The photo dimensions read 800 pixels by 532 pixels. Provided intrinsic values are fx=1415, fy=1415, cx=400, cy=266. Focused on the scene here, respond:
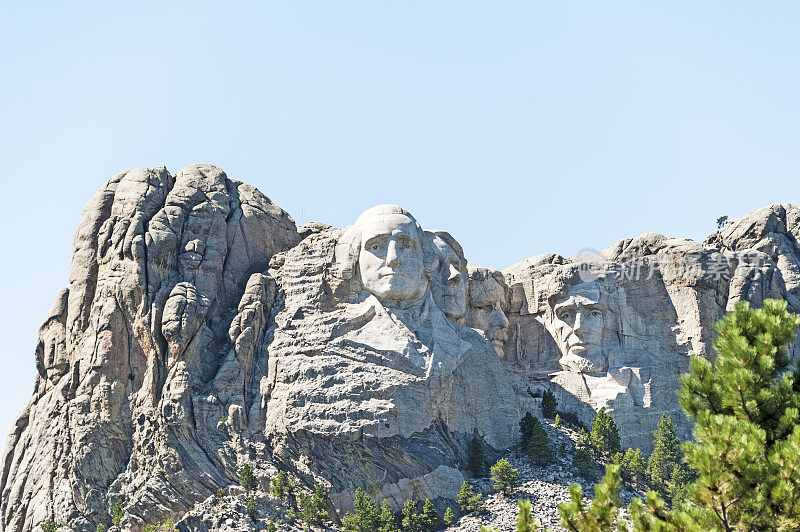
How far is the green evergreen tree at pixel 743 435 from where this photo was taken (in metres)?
31.9

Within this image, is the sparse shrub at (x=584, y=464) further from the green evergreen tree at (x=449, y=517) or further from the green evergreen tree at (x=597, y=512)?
the green evergreen tree at (x=597, y=512)

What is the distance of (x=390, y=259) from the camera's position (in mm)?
58625

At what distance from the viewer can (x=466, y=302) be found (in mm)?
65250

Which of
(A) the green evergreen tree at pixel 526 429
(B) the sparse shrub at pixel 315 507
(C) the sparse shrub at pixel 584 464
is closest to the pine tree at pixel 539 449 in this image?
(A) the green evergreen tree at pixel 526 429

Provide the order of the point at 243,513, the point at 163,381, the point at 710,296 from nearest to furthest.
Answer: the point at 243,513, the point at 163,381, the point at 710,296

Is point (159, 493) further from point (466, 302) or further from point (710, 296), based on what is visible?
point (710, 296)

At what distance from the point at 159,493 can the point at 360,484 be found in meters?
8.00

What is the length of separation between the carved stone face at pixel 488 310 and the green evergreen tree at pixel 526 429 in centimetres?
711

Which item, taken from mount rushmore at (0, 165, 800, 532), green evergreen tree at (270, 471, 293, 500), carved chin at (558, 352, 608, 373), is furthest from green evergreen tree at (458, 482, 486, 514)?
carved chin at (558, 352, 608, 373)

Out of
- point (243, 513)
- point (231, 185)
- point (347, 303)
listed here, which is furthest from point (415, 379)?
point (231, 185)

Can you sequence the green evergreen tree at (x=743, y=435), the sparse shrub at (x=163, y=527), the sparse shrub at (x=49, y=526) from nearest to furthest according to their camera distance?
1. the green evergreen tree at (x=743, y=435)
2. the sparse shrub at (x=163, y=527)
3. the sparse shrub at (x=49, y=526)

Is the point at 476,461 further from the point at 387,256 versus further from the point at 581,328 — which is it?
the point at 581,328

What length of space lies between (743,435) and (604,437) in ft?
94.4

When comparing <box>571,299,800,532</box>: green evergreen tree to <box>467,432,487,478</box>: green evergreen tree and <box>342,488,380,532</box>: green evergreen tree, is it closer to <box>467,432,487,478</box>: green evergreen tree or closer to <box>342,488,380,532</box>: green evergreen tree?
<box>342,488,380,532</box>: green evergreen tree
